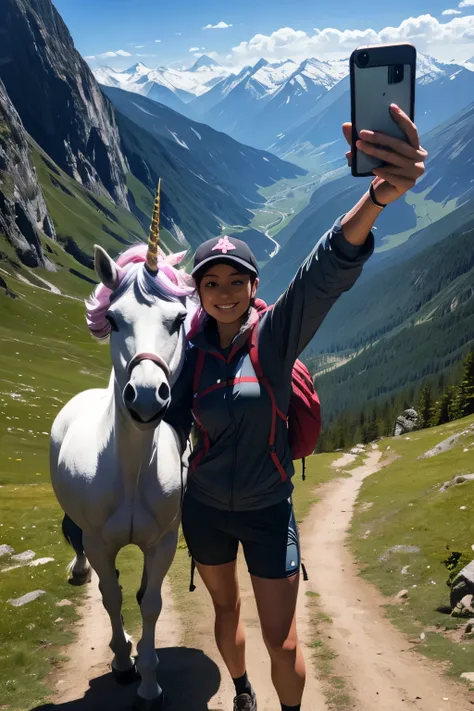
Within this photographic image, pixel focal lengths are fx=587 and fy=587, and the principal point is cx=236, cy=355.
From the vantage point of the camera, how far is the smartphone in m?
4.52

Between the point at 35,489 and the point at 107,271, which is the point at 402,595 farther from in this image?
the point at 35,489

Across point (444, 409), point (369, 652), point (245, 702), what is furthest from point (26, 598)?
point (444, 409)

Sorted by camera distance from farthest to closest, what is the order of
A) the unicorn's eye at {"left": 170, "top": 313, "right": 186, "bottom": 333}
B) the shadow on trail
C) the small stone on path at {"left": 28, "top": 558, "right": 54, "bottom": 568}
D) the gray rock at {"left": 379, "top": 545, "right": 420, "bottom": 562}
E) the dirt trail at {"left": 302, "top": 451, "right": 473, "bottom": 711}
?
the gray rock at {"left": 379, "top": 545, "right": 420, "bottom": 562}, the small stone on path at {"left": 28, "top": 558, "right": 54, "bottom": 568}, the dirt trail at {"left": 302, "top": 451, "right": 473, "bottom": 711}, the shadow on trail, the unicorn's eye at {"left": 170, "top": 313, "right": 186, "bottom": 333}

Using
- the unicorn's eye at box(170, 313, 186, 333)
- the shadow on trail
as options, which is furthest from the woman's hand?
the shadow on trail

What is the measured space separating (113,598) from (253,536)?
9.98ft

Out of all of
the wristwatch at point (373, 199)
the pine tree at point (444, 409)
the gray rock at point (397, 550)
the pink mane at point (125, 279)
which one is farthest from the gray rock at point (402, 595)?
the pine tree at point (444, 409)

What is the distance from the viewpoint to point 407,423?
10144cm

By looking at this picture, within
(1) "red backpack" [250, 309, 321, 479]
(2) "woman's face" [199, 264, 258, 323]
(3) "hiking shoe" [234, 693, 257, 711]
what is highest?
(2) "woman's face" [199, 264, 258, 323]

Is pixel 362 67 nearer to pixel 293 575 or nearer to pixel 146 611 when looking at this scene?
pixel 293 575

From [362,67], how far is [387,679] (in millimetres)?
9195

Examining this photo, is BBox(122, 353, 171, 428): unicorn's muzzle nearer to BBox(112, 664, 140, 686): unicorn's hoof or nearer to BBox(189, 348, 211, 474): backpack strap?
BBox(189, 348, 211, 474): backpack strap

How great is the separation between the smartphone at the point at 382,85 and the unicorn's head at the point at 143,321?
96.1 inches

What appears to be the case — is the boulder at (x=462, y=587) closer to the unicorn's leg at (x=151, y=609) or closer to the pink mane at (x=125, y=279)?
the unicorn's leg at (x=151, y=609)

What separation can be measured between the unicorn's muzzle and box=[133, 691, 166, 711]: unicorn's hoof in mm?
4944
